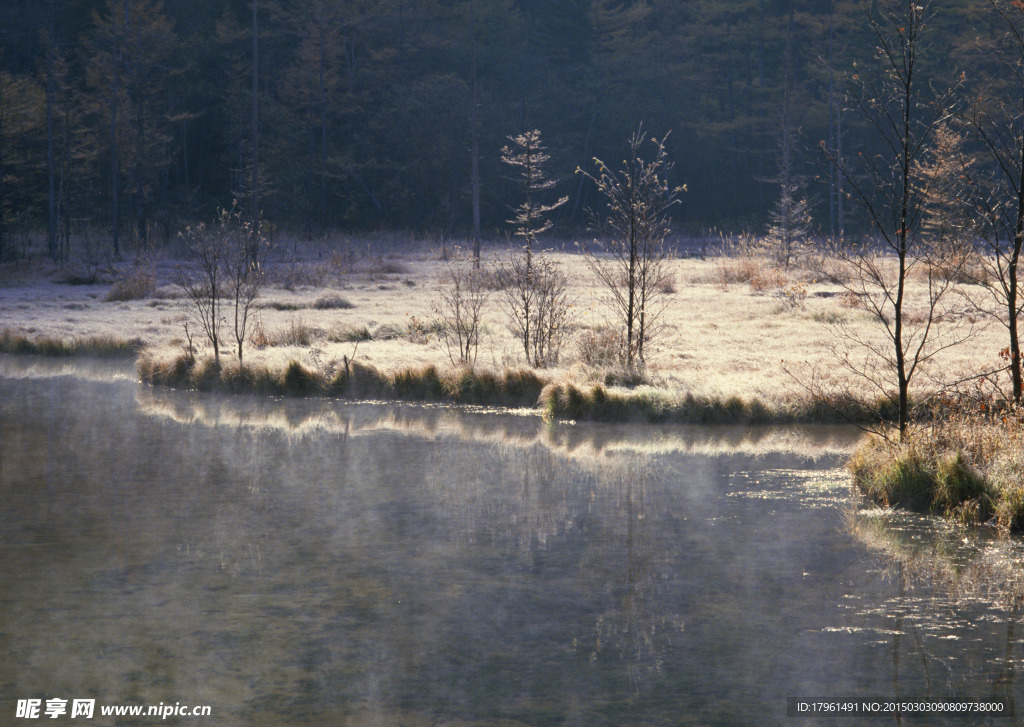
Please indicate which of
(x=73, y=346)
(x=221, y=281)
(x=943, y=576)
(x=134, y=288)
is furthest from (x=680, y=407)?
(x=134, y=288)

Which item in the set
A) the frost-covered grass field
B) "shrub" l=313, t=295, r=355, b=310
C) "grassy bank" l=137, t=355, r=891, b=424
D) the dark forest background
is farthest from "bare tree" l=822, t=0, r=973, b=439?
the dark forest background

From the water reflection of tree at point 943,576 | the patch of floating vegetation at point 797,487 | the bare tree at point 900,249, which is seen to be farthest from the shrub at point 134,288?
the water reflection of tree at point 943,576

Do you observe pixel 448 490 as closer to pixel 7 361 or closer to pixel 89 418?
pixel 89 418

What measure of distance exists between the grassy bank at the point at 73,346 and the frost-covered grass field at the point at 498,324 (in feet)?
0.64

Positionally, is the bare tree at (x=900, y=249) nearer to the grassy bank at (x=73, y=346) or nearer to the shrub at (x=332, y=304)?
the shrub at (x=332, y=304)

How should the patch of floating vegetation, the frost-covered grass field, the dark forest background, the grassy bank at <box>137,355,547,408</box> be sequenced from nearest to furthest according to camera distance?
the patch of floating vegetation
the frost-covered grass field
the grassy bank at <box>137,355,547,408</box>
the dark forest background

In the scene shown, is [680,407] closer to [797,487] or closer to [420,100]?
[797,487]

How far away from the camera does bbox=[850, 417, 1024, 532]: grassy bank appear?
27.7 feet

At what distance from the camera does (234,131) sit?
47500mm

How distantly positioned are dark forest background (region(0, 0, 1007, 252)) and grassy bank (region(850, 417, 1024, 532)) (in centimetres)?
3255

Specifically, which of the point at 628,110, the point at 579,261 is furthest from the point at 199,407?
the point at 628,110

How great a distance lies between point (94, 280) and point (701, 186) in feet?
116

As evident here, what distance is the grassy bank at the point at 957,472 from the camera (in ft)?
27.7

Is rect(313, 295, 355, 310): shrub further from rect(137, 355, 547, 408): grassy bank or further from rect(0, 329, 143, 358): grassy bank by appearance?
rect(137, 355, 547, 408): grassy bank
